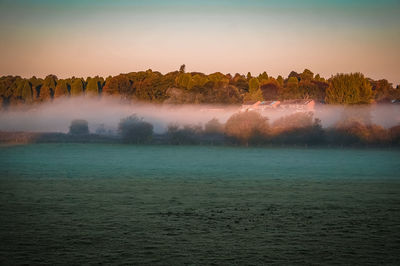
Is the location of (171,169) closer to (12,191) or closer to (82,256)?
(12,191)

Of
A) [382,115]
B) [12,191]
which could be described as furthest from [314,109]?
[12,191]

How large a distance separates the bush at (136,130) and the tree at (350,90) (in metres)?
34.9

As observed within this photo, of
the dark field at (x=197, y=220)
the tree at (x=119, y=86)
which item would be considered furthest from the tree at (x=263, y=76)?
the dark field at (x=197, y=220)

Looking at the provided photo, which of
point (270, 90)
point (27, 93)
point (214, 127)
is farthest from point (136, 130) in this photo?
point (27, 93)

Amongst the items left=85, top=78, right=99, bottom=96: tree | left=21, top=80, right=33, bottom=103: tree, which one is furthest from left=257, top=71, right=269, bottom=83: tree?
left=21, top=80, right=33, bottom=103: tree

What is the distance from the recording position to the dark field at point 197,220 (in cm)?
1566

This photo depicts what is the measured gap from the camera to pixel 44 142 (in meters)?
107

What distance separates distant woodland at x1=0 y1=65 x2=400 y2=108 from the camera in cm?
10925

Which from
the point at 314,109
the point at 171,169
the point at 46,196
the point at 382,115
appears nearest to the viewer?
the point at 46,196

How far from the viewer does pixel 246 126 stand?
3408 inches

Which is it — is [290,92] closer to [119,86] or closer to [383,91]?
[383,91]

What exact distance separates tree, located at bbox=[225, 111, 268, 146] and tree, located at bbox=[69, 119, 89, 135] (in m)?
34.2

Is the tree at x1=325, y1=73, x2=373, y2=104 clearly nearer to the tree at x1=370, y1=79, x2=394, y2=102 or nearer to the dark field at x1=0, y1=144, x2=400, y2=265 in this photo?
the tree at x1=370, y1=79, x2=394, y2=102

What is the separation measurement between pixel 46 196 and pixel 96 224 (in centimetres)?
903
